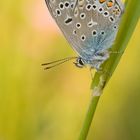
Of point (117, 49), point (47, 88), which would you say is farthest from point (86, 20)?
point (47, 88)

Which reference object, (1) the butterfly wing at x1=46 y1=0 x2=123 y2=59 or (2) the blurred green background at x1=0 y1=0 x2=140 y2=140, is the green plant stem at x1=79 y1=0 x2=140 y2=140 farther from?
(2) the blurred green background at x1=0 y1=0 x2=140 y2=140

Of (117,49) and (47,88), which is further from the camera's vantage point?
(47,88)

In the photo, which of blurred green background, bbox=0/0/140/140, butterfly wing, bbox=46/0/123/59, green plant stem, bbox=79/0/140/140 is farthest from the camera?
blurred green background, bbox=0/0/140/140

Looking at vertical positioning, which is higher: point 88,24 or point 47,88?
point 88,24

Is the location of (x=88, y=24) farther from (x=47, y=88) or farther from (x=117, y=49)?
(x=47, y=88)

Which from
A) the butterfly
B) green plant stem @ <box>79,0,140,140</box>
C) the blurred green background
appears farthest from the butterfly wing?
the blurred green background

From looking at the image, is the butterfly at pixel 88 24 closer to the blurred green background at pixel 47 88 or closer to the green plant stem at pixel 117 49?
the green plant stem at pixel 117 49

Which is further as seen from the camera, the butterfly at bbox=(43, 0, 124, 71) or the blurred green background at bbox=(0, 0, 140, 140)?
the blurred green background at bbox=(0, 0, 140, 140)
